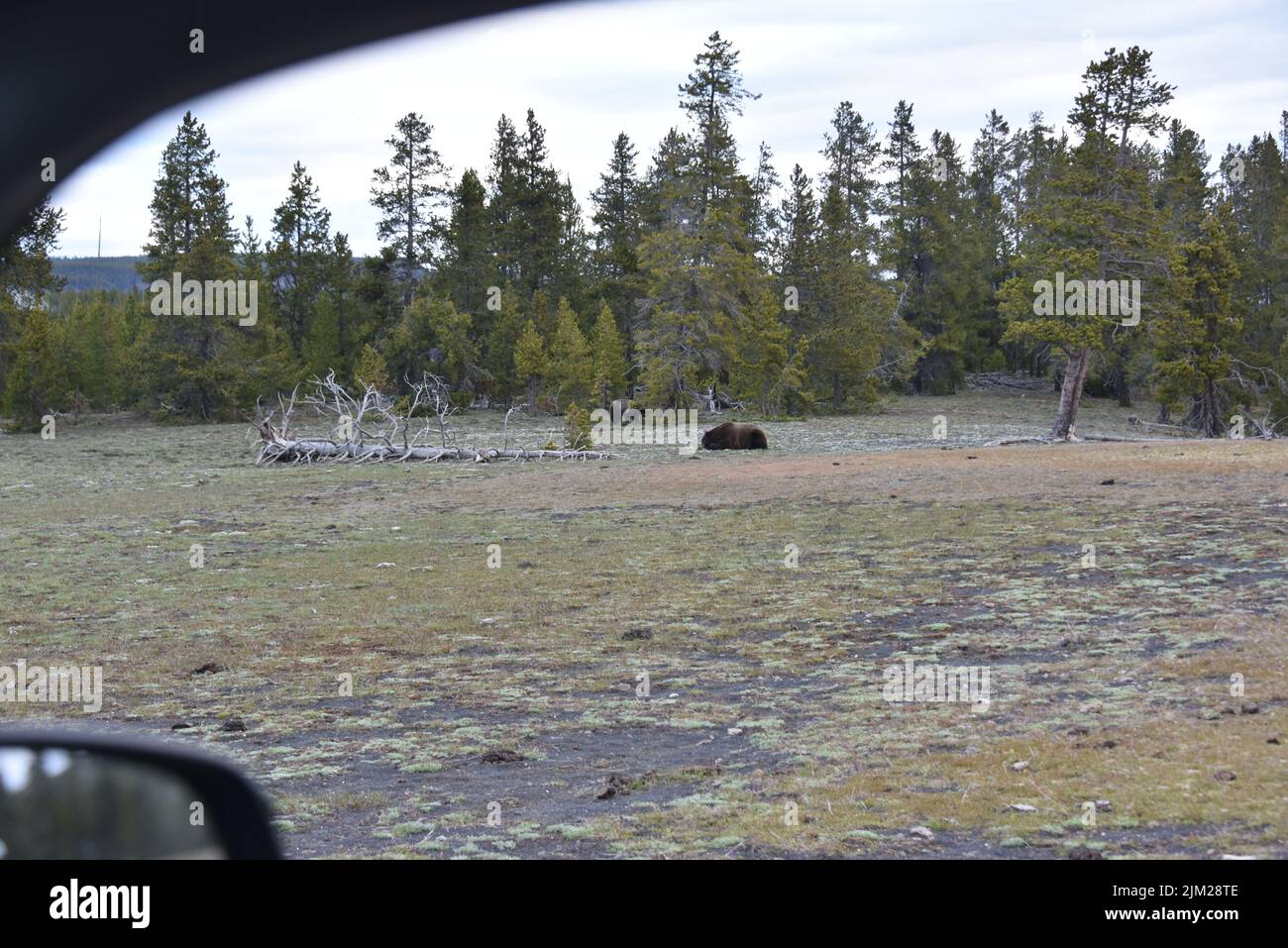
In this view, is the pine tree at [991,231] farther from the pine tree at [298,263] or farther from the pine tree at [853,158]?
the pine tree at [298,263]

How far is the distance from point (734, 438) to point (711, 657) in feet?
79.3

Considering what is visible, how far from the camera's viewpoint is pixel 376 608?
1161 cm

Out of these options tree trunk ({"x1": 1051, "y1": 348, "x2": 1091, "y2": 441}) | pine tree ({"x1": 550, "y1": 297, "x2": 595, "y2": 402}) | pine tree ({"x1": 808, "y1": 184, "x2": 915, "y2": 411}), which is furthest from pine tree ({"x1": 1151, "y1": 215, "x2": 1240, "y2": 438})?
pine tree ({"x1": 550, "y1": 297, "x2": 595, "y2": 402})

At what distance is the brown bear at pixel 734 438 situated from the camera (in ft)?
109

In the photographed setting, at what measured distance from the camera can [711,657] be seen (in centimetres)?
925

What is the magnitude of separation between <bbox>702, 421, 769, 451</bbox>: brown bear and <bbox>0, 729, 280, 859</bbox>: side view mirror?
3113 centimetres

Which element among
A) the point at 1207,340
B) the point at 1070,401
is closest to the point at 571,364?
the point at 1070,401

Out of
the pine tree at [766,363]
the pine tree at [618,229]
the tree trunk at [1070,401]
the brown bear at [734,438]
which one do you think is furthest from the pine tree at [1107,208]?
the pine tree at [618,229]

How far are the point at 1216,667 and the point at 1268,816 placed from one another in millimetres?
3030

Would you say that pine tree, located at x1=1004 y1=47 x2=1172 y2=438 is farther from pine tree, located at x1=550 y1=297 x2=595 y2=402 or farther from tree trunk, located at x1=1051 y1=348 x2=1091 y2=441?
pine tree, located at x1=550 y1=297 x2=595 y2=402

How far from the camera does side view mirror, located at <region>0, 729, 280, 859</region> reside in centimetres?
175

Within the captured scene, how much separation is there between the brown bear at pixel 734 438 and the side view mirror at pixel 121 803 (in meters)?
31.1

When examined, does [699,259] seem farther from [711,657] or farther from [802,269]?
[711,657]

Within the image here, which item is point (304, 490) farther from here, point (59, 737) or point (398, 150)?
point (398, 150)
